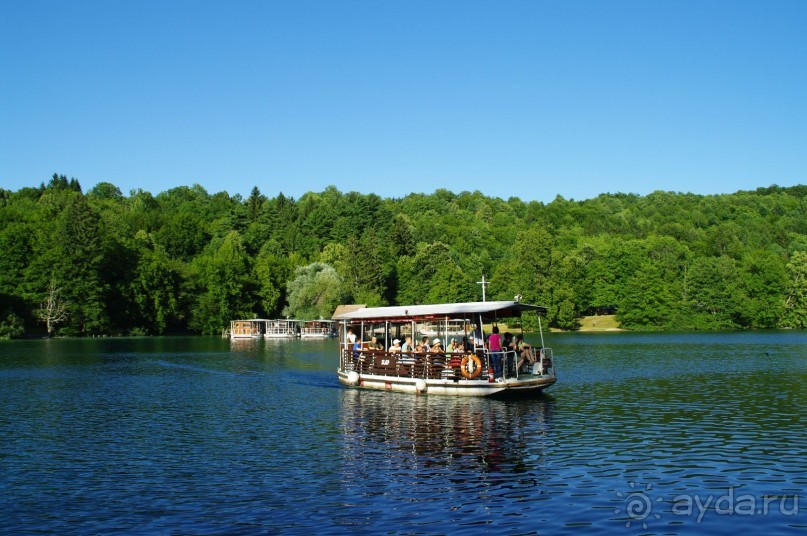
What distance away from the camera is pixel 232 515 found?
17.0m

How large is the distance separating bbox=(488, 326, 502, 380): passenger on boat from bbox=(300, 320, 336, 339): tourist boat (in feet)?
320

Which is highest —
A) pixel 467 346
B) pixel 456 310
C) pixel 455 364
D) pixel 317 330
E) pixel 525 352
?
pixel 456 310

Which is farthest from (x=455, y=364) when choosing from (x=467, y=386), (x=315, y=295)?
(x=315, y=295)

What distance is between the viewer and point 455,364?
36.5 metres

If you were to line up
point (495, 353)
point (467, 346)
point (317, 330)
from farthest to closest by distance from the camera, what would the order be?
point (317, 330)
point (467, 346)
point (495, 353)

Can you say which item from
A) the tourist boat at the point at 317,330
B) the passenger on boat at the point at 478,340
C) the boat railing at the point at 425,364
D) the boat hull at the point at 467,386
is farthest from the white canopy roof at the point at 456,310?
the tourist boat at the point at 317,330

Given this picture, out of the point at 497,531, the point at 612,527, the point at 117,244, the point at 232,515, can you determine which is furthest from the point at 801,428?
the point at 117,244

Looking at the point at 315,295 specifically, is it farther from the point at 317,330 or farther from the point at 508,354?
the point at 508,354

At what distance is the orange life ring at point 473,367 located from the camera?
3556cm

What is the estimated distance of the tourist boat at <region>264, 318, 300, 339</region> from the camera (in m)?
133

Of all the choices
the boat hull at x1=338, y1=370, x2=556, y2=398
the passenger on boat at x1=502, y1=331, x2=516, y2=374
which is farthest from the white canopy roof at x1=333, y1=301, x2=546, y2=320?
the boat hull at x1=338, y1=370, x2=556, y2=398

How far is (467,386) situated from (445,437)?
9.79m

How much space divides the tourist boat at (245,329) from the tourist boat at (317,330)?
7876 millimetres

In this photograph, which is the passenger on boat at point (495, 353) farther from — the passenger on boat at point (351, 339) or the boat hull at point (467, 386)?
the passenger on boat at point (351, 339)
